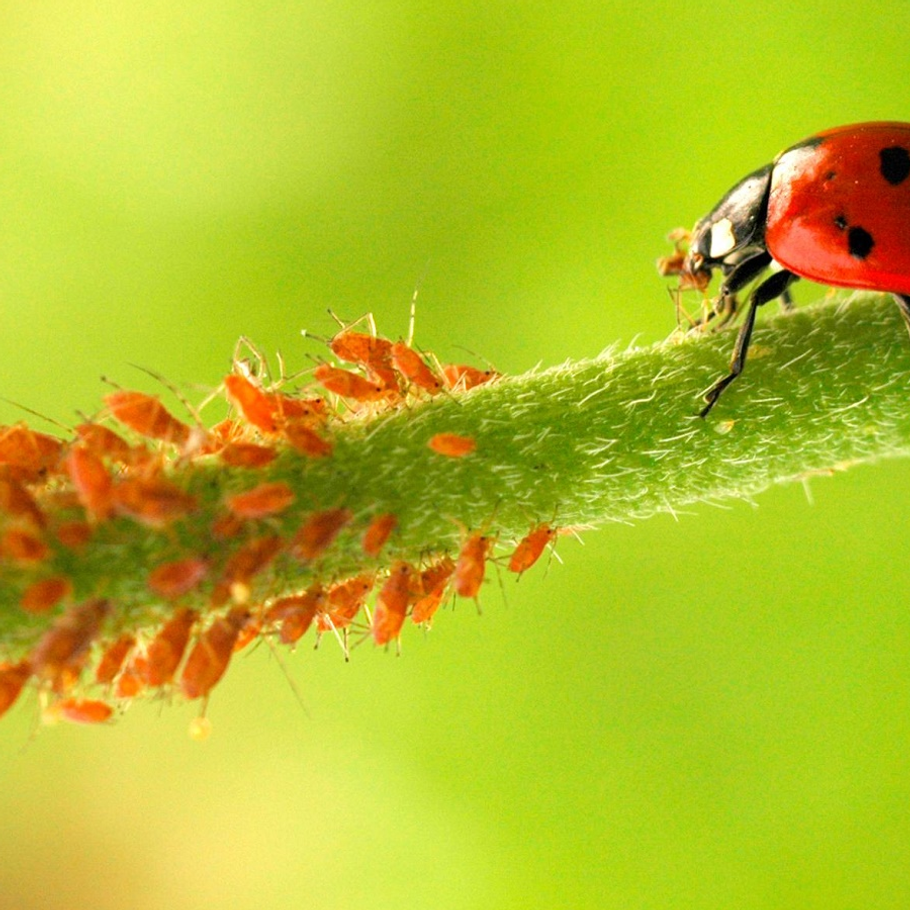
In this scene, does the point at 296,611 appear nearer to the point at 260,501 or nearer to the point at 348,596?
the point at 348,596

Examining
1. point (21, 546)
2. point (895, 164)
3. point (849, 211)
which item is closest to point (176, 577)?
point (21, 546)

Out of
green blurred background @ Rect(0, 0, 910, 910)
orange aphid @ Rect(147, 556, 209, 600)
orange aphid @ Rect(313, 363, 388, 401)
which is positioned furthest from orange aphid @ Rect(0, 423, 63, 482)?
green blurred background @ Rect(0, 0, 910, 910)

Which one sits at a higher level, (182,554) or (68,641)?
(182,554)

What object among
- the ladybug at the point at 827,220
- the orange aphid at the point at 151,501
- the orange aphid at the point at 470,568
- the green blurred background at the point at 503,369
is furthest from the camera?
the green blurred background at the point at 503,369

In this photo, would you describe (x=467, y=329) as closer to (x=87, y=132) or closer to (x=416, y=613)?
(x=87, y=132)

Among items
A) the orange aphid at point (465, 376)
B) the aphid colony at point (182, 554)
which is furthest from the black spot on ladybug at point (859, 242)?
the aphid colony at point (182, 554)

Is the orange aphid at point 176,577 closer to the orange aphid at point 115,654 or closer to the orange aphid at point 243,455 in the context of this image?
the orange aphid at point 115,654
